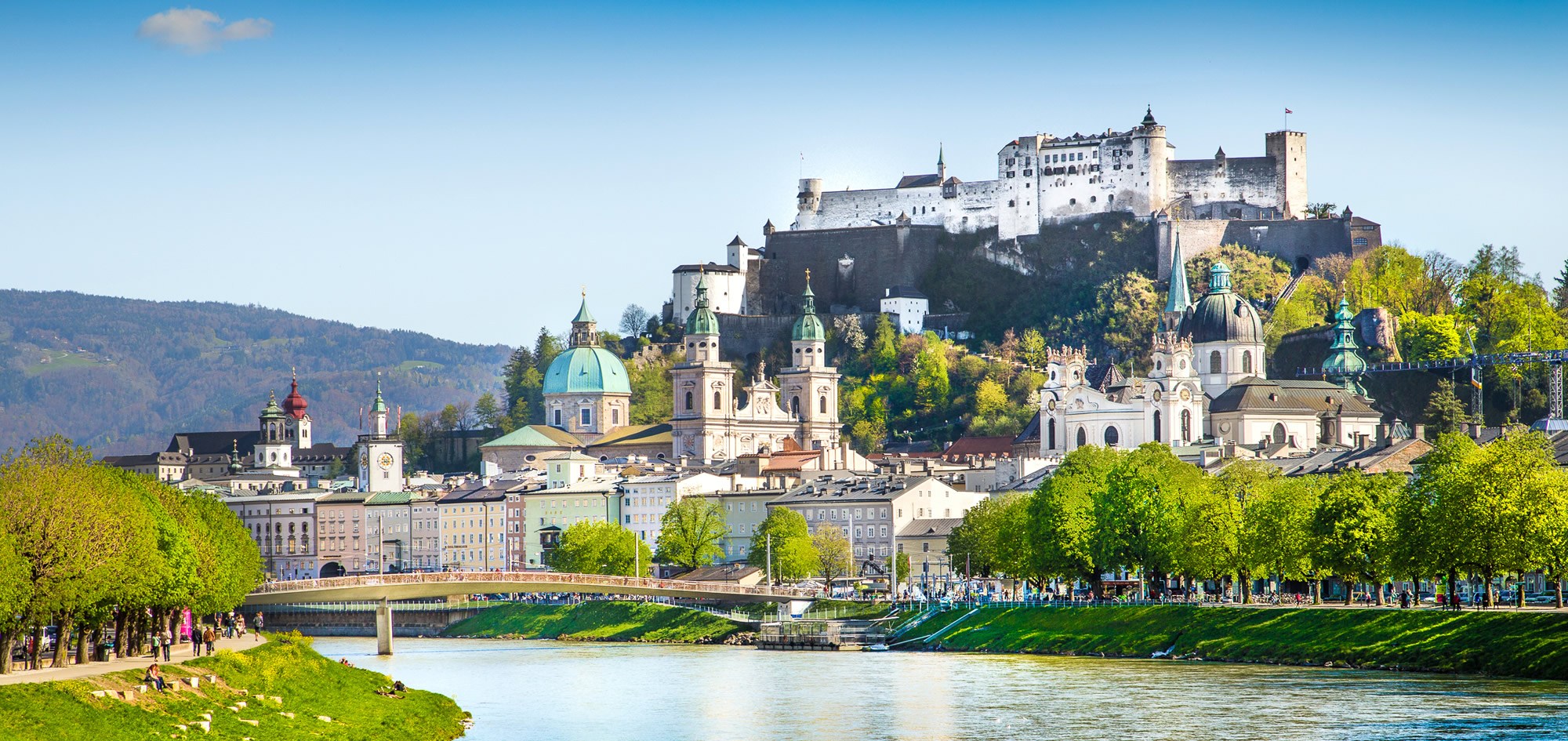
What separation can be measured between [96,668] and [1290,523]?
111ft

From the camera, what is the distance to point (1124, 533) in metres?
73.1

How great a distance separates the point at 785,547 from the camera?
9725cm

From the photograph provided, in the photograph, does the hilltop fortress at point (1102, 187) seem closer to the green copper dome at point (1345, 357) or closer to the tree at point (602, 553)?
the green copper dome at point (1345, 357)

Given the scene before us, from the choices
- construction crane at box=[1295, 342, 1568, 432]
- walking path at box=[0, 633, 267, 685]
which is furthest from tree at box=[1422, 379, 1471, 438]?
walking path at box=[0, 633, 267, 685]

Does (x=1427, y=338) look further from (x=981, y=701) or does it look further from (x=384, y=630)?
(x=981, y=701)

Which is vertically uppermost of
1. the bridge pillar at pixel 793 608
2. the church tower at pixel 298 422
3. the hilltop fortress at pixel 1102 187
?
the hilltop fortress at pixel 1102 187

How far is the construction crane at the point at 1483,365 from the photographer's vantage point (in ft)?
360

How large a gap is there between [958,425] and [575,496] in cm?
2915

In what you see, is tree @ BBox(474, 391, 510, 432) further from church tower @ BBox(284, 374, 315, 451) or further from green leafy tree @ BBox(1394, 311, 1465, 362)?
green leafy tree @ BBox(1394, 311, 1465, 362)

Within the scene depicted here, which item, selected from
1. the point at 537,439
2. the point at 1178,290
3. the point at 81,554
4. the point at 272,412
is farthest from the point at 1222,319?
the point at 81,554

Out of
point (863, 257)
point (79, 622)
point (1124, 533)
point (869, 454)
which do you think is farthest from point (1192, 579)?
point (863, 257)

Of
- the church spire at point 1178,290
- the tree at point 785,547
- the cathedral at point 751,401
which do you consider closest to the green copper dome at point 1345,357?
the church spire at point 1178,290

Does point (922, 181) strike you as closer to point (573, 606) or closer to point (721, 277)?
point (721, 277)

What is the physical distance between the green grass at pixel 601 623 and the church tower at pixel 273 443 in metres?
73.4
